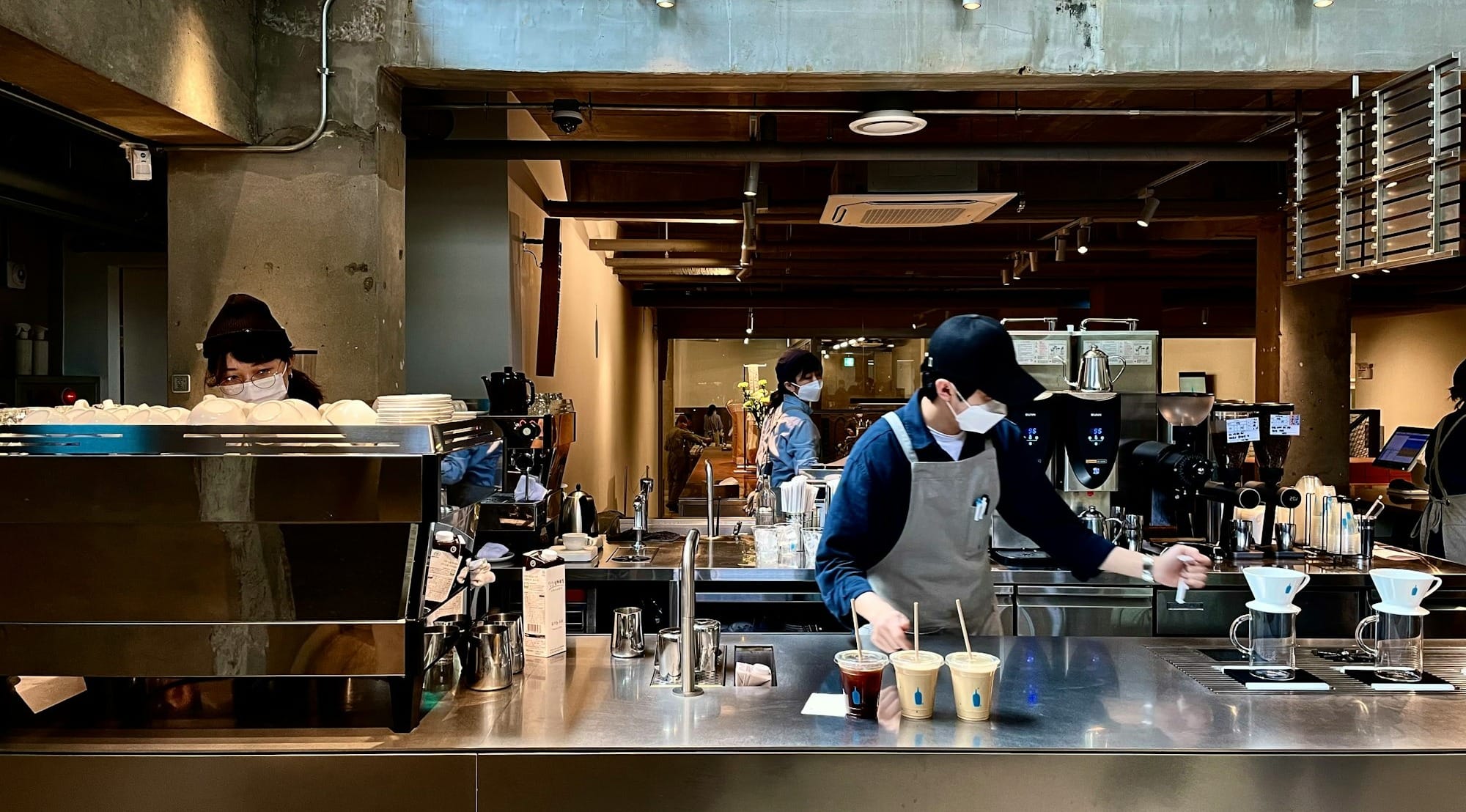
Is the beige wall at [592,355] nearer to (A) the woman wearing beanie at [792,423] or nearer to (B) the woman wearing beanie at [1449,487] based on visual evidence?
(A) the woman wearing beanie at [792,423]

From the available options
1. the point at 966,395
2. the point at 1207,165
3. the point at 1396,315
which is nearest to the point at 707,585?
the point at 966,395

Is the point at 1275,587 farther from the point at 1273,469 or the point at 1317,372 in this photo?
the point at 1317,372

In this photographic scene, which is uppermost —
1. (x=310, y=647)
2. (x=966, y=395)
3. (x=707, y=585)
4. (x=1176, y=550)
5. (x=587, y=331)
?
(x=587, y=331)

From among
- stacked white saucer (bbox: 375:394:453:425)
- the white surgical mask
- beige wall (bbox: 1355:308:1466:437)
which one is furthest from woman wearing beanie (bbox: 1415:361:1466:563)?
beige wall (bbox: 1355:308:1466:437)

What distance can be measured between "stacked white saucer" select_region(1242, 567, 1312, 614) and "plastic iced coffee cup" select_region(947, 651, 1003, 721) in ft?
2.06

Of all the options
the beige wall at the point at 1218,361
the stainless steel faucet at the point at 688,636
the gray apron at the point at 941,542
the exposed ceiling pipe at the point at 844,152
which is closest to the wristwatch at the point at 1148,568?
the gray apron at the point at 941,542

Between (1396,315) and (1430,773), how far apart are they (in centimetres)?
1500

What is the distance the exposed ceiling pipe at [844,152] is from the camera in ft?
16.9

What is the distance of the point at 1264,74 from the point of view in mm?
4215

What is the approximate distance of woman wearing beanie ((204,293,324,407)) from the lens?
3.15 meters

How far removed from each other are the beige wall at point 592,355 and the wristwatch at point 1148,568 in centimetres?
420

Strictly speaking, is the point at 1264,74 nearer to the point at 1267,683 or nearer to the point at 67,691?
the point at 1267,683

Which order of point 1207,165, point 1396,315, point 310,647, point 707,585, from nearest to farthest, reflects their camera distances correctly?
point 310,647 → point 707,585 → point 1207,165 → point 1396,315

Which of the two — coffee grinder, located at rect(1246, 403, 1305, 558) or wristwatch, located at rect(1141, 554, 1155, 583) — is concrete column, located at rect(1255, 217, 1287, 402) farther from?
wristwatch, located at rect(1141, 554, 1155, 583)
